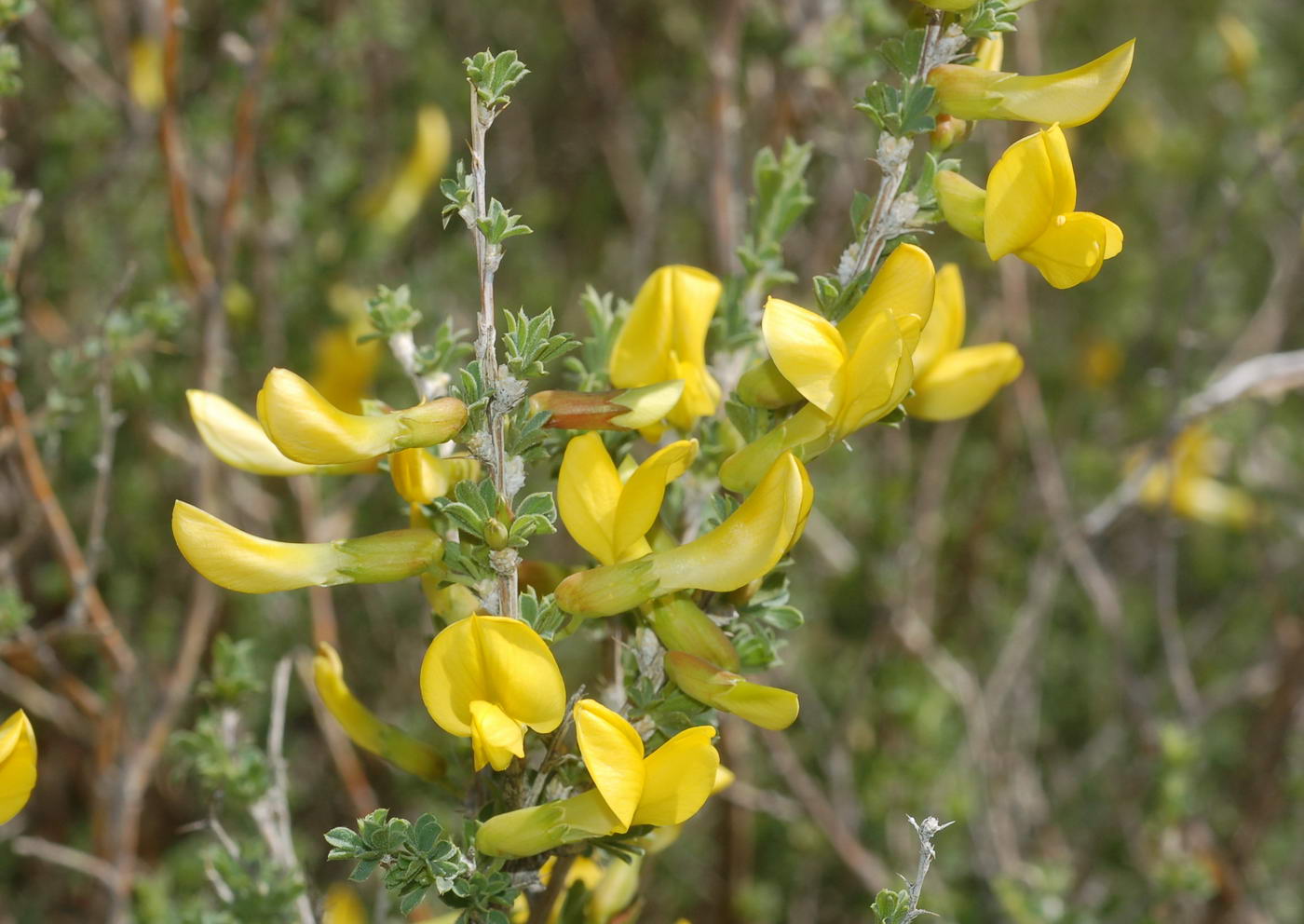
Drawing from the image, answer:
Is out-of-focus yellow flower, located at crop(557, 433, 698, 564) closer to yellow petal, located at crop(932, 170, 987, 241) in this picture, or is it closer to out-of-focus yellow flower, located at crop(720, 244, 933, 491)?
out-of-focus yellow flower, located at crop(720, 244, 933, 491)

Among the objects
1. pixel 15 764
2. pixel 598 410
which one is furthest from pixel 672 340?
pixel 15 764

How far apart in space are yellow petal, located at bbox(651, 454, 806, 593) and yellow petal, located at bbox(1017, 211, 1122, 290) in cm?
19

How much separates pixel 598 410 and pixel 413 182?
1393 millimetres

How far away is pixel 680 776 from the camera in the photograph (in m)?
0.63

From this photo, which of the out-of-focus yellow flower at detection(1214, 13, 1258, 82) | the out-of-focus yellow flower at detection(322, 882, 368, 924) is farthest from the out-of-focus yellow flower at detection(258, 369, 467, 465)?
the out-of-focus yellow flower at detection(1214, 13, 1258, 82)

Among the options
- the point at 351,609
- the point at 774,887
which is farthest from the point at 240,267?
the point at 774,887

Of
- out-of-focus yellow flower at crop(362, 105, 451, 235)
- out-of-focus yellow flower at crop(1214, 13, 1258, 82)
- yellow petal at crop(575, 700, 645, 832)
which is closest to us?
yellow petal at crop(575, 700, 645, 832)

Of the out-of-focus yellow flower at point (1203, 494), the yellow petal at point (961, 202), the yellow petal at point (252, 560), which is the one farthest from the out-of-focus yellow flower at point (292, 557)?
the out-of-focus yellow flower at point (1203, 494)

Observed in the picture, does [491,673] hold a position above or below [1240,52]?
above

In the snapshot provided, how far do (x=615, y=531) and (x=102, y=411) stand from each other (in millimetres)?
598

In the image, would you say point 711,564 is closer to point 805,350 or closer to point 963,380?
point 805,350

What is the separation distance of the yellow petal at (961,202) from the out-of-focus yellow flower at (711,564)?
18 centimetres

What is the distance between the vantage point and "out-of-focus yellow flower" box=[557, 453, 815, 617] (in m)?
0.65

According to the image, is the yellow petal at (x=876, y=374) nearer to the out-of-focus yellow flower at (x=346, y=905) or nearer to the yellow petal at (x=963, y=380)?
the yellow petal at (x=963, y=380)
